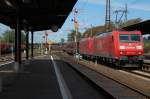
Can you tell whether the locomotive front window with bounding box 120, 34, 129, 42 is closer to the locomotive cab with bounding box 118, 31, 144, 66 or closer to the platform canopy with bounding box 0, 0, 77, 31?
the locomotive cab with bounding box 118, 31, 144, 66

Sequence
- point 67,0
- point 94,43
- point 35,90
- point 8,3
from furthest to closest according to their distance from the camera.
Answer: point 94,43 → point 8,3 → point 67,0 → point 35,90

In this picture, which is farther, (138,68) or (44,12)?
(138,68)

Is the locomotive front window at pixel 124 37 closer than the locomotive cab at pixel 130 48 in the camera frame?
No

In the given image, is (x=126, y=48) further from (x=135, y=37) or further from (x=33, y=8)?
(x=33, y=8)

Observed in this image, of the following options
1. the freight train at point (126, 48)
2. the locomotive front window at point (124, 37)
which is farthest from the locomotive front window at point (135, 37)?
the locomotive front window at point (124, 37)

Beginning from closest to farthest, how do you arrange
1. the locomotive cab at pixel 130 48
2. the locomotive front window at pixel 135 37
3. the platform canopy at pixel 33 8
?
the platform canopy at pixel 33 8, the locomotive cab at pixel 130 48, the locomotive front window at pixel 135 37

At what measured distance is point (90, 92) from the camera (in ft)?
67.1

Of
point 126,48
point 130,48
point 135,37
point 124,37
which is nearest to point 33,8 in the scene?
point 126,48

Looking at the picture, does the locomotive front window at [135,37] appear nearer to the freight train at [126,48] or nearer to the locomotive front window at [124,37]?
the freight train at [126,48]

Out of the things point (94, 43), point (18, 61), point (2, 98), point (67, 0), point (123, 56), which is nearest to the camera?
point (2, 98)

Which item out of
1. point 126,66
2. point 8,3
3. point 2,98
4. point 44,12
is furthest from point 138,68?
point 2,98

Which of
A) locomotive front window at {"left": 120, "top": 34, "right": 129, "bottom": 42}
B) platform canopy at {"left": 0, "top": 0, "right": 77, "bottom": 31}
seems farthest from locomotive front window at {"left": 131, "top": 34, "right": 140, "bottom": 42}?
platform canopy at {"left": 0, "top": 0, "right": 77, "bottom": 31}

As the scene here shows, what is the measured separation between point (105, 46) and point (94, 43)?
1202 centimetres

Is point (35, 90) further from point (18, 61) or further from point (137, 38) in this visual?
point (137, 38)
